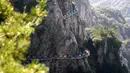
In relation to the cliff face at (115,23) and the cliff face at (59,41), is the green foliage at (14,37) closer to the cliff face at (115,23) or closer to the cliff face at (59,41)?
the cliff face at (59,41)

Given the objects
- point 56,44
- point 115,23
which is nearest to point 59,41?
point 56,44

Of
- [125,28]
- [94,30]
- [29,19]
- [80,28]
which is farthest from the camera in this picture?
[125,28]

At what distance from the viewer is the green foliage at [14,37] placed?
7184 mm

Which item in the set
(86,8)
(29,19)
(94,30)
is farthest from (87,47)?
(29,19)

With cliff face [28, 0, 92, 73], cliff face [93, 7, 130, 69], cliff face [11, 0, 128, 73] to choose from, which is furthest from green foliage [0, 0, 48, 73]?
cliff face [93, 7, 130, 69]

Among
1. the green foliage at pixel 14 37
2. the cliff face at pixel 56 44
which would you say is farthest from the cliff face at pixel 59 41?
the green foliage at pixel 14 37

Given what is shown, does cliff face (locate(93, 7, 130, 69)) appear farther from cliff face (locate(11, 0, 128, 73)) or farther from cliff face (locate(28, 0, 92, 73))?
cliff face (locate(28, 0, 92, 73))

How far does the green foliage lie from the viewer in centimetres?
718

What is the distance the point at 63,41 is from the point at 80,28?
1118 cm

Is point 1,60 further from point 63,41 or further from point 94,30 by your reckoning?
point 94,30

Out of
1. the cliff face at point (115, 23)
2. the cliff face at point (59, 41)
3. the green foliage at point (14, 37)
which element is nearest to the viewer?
the green foliage at point (14, 37)

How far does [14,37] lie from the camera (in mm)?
7914

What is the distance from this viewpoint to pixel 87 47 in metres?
56.8

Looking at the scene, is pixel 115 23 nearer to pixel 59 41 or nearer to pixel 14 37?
pixel 59 41
